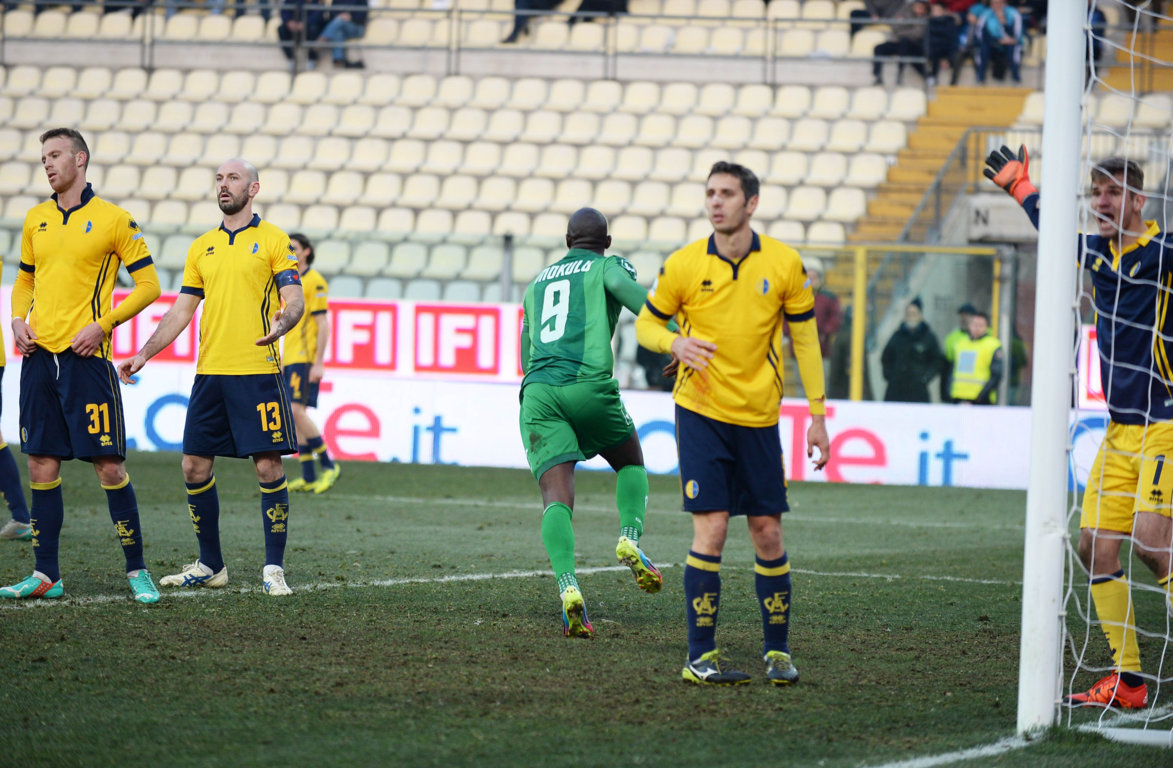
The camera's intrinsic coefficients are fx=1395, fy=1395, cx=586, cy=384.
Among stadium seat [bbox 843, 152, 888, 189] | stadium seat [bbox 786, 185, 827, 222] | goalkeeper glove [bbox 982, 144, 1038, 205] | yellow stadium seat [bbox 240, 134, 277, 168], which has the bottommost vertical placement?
goalkeeper glove [bbox 982, 144, 1038, 205]

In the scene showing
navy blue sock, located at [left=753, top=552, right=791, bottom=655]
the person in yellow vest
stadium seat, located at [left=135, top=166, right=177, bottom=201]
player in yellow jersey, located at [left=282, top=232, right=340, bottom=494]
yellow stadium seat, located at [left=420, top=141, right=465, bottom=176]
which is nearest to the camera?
navy blue sock, located at [left=753, top=552, right=791, bottom=655]

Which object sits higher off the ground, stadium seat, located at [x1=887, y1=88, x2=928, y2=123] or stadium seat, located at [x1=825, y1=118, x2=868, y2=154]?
stadium seat, located at [x1=887, y1=88, x2=928, y2=123]

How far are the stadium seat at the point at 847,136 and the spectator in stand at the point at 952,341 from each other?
6160 millimetres

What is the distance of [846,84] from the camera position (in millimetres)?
22812

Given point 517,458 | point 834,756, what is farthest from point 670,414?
point 834,756

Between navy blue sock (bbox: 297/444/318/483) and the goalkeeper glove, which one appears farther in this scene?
navy blue sock (bbox: 297/444/318/483)

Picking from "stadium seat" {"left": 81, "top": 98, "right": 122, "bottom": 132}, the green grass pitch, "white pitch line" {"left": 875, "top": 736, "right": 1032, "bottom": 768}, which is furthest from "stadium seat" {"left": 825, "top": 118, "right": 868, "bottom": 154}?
"white pitch line" {"left": 875, "top": 736, "right": 1032, "bottom": 768}

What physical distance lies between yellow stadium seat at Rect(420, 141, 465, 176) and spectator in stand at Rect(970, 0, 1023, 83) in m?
8.26

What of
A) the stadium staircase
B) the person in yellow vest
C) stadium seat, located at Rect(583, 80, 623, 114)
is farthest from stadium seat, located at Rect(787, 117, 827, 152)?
the person in yellow vest

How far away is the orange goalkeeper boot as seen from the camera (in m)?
5.02

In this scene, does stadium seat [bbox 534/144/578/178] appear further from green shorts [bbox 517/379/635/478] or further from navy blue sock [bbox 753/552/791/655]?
navy blue sock [bbox 753/552/791/655]

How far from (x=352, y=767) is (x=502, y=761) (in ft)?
1.39

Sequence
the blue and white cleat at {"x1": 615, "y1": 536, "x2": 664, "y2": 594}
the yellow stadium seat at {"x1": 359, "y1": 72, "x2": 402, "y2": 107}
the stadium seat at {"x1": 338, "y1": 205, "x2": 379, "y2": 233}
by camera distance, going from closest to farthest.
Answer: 1. the blue and white cleat at {"x1": 615, "y1": 536, "x2": 664, "y2": 594}
2. the stadium seat at {"x1": 338, "y1": 205, "x2": 379, "y2": 233}
3. the yellow stadium seat at {"x1": 359, "y1": 72, "x2": 402, "y2": 107}

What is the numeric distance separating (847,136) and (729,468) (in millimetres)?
17223
